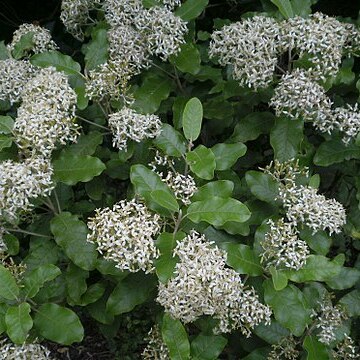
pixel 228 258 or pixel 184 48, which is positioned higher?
pixel 184 48

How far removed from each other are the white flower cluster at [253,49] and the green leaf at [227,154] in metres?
0.34

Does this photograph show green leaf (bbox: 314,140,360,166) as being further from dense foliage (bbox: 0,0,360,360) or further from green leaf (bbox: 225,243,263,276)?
green leaf (bbox: 225,243,263,276)

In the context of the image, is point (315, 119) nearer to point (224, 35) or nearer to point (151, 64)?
point (224, 35)

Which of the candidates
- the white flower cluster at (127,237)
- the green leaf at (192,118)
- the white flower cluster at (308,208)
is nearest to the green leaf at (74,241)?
the white flower cluster at (127,237)

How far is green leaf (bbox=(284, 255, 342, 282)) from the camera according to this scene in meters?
2.52

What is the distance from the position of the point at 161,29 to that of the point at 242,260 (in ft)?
4.07

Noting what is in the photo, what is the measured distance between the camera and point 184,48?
10.4 feet

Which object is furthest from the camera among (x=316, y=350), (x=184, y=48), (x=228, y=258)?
(x=184, y=48)

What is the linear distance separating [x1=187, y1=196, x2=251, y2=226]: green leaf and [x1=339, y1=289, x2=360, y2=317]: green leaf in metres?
0.87

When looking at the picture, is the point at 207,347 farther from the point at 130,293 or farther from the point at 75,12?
the point at 75,12

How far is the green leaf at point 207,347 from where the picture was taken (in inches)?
107

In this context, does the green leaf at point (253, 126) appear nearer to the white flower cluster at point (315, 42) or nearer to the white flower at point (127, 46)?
the white flower cluster at point (315, 42)

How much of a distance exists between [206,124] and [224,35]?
0.69 metres

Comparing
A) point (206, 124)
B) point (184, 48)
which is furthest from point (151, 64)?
point (206, 124)
